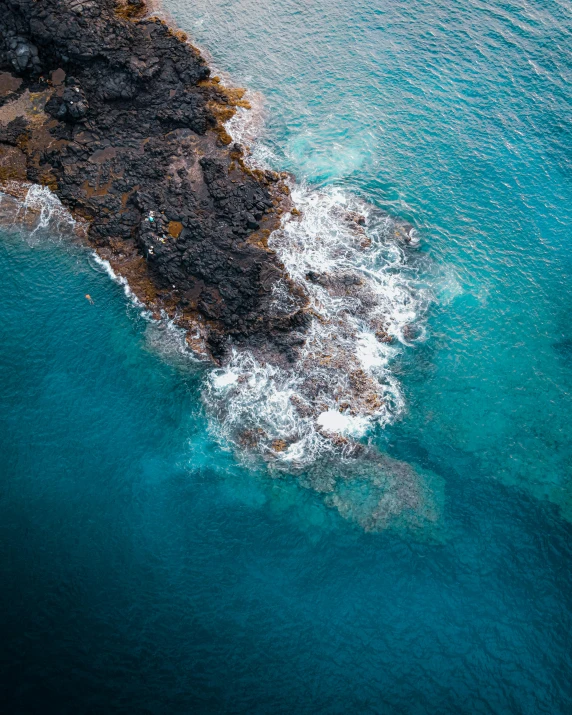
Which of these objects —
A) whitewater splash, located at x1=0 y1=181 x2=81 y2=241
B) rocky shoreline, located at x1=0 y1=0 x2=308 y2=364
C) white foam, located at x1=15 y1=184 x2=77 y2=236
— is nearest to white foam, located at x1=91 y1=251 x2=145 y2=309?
rocky shoreline, located at x1=0 y1=0 x2=308 y2=364

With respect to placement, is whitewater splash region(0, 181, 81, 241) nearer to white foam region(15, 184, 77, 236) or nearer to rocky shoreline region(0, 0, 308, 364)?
white foam region(15, 184, 77, 236)

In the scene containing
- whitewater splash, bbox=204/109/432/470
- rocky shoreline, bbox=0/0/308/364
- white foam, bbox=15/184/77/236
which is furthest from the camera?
white foam, bbox=15/184/77/236

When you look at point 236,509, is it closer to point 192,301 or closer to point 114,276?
point 192,301

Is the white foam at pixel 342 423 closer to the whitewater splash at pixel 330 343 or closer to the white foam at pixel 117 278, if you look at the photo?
the whitewater splash at pixel 330 343

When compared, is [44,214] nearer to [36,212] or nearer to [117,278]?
[36,212]

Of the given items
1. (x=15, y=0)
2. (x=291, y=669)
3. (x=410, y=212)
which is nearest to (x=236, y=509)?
(x=291, y=669)

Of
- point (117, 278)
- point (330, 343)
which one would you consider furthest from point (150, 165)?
point (330, 343)

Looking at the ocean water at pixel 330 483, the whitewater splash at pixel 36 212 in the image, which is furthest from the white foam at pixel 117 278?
the whitewater splash at pixel 36 212
